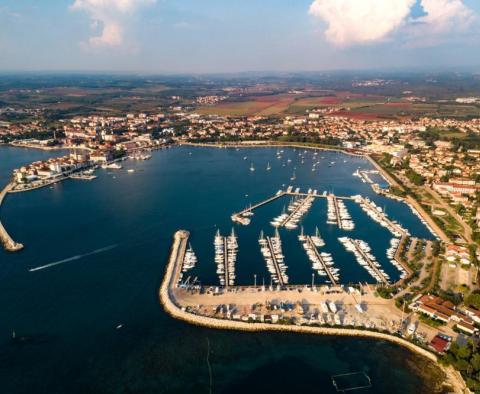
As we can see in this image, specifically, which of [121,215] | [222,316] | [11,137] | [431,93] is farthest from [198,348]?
[431,93]

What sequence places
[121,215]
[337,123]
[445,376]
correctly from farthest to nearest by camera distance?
[337,123], [121,215], [445,376]

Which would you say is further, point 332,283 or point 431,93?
point 431,93

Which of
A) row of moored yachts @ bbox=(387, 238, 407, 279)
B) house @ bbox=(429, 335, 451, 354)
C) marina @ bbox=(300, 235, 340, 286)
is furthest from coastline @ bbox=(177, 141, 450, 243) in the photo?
house @ bbox=(429, 335, 451, 354)

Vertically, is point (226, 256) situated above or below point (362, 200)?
above

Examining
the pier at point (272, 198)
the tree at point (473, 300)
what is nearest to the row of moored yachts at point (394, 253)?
the tree at point (473, 300)

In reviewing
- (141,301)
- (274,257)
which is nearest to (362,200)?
(274,257)

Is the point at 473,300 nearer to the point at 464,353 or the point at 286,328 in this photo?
the point at 464,353

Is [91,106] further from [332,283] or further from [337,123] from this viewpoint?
[332,283]
